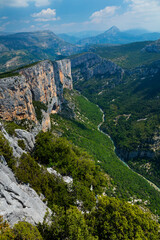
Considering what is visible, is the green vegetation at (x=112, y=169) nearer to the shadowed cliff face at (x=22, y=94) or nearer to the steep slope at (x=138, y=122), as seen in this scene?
the steep slope at (x=138, y=122)

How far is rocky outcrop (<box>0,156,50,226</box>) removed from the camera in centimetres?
1896

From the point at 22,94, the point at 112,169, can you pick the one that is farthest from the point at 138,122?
the point at 22,94

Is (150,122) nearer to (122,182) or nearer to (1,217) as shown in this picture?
(122,182)

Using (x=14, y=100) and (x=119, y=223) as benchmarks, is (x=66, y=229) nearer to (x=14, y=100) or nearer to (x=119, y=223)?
(x=119, y=223)

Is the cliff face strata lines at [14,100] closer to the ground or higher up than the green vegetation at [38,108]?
higher up

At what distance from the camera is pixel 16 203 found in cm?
2134

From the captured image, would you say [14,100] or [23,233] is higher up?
[14,100]

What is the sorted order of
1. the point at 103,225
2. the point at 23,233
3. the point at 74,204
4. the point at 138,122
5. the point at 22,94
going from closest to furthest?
the point at 23,233, the point at 103,225, the point at 74,204, the point at 22,94, the point at 138,122

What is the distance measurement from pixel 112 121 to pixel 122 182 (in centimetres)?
8381

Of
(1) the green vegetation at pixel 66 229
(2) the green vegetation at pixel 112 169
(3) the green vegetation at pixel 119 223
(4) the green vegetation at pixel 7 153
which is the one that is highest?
(4) the green vegetation at pixel 7 153

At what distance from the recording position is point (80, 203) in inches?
1300

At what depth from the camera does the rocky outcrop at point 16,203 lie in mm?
18959

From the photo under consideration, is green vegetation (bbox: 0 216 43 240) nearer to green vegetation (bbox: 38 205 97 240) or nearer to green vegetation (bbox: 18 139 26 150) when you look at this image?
green vegetation (bbox: 38 205 97 240)

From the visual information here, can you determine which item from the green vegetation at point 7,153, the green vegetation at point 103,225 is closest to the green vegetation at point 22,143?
the green vegetation at point 7,153
